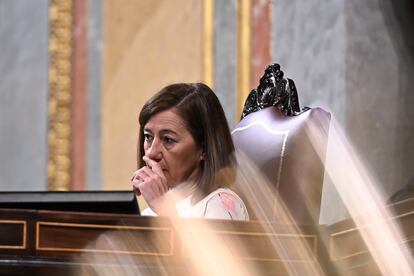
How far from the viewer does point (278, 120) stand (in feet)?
9.58

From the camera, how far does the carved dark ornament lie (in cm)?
305

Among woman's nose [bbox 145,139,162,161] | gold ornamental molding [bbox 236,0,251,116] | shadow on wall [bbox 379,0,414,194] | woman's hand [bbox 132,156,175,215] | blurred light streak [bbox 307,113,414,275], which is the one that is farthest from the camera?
gold ornamental molding [bbox 236,0,251,116]

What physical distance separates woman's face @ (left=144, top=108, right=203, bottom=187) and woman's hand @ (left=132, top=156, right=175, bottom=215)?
4 cm

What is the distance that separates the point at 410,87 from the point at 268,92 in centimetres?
90

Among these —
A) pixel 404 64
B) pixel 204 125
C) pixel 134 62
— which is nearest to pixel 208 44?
pixel 134 62

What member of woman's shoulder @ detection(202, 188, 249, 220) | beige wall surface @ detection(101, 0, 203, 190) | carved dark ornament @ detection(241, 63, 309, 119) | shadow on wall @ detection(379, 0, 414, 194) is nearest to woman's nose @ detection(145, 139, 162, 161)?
woman's shoulder @ detection(202, 188, 249, 220)

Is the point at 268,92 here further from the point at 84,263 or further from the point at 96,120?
the point at 96,120

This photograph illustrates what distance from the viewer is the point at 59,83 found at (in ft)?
19.3

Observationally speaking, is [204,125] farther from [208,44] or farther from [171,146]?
[208,44]

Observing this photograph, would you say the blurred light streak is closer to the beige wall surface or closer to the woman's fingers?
the woman's fingers

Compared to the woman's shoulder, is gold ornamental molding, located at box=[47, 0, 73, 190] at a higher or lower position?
higher

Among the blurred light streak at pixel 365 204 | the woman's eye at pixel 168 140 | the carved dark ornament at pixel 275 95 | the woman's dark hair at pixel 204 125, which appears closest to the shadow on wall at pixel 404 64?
the blurred light streak at pixel 365 204

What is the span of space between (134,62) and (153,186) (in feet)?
10.1

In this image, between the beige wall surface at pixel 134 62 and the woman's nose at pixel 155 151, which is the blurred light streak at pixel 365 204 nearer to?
the woman's nose at pixel 155 151
